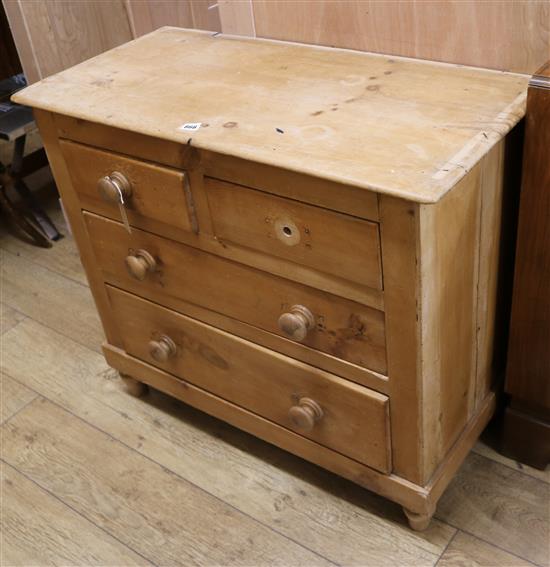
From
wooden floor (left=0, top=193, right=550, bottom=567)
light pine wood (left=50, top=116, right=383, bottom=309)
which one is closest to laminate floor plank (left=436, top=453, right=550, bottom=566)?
wooden floor (left=0, top=193, right=550, bottom=567)

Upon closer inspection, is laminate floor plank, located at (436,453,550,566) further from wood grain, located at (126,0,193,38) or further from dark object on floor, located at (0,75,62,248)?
dark object on floor, located at (0,75,62,248)

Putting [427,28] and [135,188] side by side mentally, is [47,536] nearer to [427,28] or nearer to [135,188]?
[135,188]

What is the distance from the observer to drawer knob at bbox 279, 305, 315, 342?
129 centimetres

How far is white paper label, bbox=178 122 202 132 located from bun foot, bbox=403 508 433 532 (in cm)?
76

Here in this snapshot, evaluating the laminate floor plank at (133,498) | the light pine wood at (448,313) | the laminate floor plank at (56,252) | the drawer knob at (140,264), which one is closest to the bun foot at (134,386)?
the laminate floor plank at (133,498)

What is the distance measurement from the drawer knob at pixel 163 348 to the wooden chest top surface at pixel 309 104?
482 millimetres

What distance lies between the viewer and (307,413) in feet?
4.60

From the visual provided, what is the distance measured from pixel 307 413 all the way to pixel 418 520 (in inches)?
11.1

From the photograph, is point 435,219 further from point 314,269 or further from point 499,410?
point 499,410

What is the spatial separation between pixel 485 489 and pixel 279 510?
1.30 feet

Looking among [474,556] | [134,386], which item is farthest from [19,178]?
[474,556]

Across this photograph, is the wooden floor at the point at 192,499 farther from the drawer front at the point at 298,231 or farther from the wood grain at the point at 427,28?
the wood grain at the point at 427,28

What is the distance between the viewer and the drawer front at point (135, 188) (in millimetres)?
1327

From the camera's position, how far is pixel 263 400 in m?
1.52
